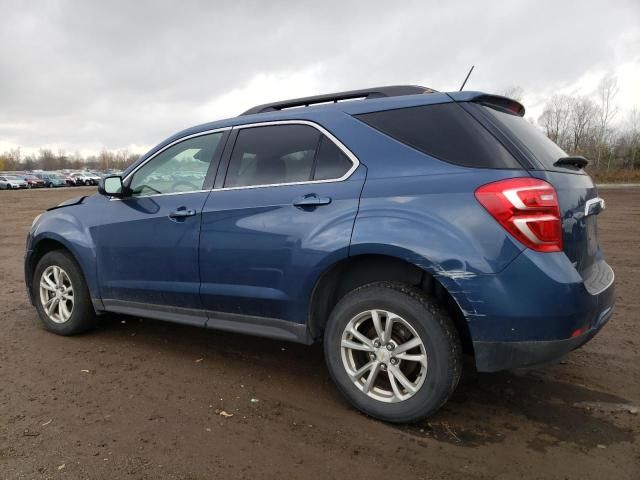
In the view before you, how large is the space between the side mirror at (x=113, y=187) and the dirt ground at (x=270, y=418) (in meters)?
1.30

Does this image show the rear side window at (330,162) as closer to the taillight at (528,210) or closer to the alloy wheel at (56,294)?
the taillight at (528,210)

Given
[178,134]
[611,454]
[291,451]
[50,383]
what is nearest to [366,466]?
[291,451]

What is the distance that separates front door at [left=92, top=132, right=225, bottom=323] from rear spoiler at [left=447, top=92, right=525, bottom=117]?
5.70 ft

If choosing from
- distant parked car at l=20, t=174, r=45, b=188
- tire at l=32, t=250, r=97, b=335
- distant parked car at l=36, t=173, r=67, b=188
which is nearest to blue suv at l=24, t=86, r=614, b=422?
tire at l=32, t=250, r=97, b=335

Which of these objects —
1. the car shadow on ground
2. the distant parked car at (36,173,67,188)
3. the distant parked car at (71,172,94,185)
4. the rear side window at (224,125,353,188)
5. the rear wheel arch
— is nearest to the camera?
the car shadow on ground

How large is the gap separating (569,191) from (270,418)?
2.14 m

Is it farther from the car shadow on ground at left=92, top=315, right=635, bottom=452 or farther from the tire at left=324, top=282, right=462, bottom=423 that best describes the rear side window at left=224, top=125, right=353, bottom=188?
the car shadow on ground at left=92, top=315, right=635, bottom=452

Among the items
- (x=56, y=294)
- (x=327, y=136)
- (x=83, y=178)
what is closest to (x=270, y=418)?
(x=327, y=136)

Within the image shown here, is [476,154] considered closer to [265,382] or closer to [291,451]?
[291,451]

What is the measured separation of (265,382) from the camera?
343 centimetres

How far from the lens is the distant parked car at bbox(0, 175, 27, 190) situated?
46.0 metres

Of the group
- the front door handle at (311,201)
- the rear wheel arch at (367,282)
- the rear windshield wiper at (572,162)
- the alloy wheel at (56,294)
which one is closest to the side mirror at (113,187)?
the alloy wheel at (56,294)

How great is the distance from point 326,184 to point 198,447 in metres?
1.65

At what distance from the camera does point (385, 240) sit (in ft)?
8.83
